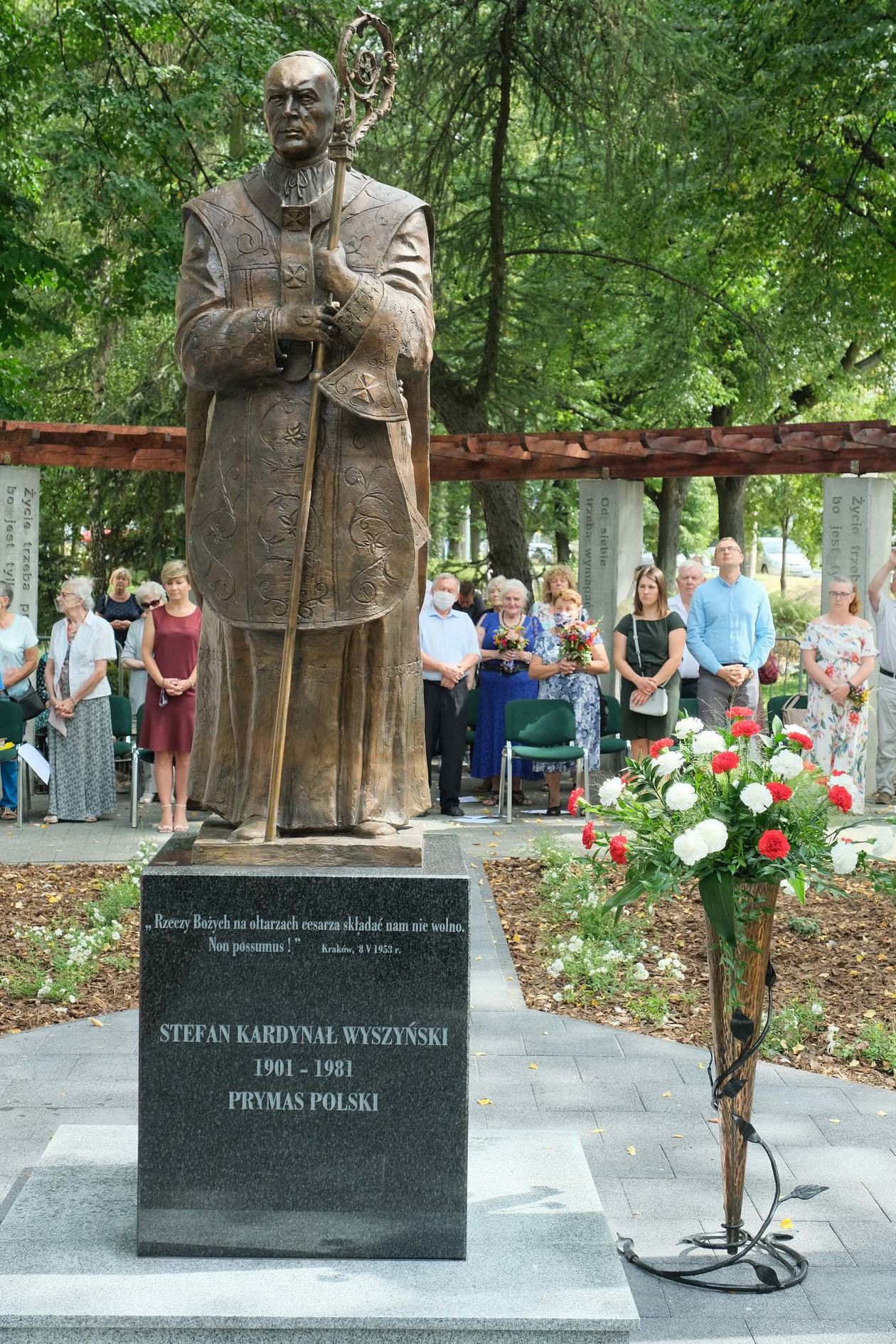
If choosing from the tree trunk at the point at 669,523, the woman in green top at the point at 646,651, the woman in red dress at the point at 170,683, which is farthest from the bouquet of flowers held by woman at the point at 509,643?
the tree trunk at the point at 669,523

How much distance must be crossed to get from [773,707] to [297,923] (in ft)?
30.5

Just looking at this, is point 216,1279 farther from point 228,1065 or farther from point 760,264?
point 760,264

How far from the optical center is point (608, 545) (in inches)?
564

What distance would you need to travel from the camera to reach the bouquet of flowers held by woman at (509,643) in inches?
501

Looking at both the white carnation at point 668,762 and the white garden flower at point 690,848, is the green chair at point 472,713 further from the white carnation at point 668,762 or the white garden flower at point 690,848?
the white garden flower at point 690,848

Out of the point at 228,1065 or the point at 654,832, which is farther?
the point at 654,832

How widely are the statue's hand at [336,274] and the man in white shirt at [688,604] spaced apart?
29.1 ft

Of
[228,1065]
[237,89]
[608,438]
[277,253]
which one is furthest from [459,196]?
[228,1065]

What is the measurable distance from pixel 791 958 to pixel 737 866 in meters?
3.91

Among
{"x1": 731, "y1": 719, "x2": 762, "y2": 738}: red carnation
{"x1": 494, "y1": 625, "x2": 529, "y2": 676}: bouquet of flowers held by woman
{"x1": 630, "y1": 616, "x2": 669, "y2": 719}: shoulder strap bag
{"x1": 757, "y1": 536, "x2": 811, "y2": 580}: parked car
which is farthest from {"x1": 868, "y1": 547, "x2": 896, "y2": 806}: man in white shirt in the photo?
{"x1": 757, "y1": 536, "x2": 811, "y2": 580}: parked car

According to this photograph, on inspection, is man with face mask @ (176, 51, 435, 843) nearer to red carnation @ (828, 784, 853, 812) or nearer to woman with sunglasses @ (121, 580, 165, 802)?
red carnation @ (828, 784, 853, 812)

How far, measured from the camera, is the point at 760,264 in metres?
20.3

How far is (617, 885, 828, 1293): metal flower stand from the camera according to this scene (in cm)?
459

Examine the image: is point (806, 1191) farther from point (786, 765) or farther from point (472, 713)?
point (472, 713)
